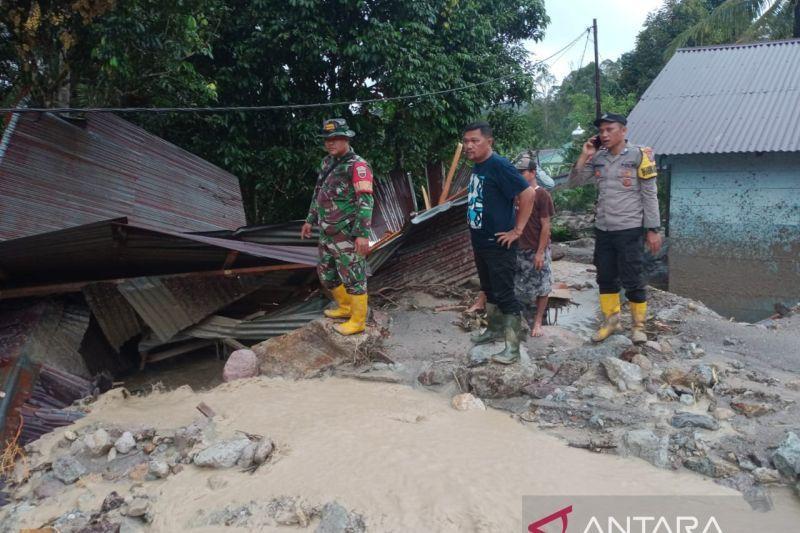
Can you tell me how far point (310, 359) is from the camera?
4.45 meters

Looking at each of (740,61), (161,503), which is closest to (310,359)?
(161,503)

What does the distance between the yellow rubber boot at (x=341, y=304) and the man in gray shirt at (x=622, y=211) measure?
2.01 metres

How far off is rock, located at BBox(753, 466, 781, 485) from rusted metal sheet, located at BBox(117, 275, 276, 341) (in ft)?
12.7

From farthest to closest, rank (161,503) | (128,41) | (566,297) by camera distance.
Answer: (566,297) < (128,41) < (161,503)

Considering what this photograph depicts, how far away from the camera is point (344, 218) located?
4.45 meters

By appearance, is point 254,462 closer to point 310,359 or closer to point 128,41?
point 310,359

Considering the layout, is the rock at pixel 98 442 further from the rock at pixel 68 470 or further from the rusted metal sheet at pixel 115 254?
the rusted metal sheet at pixel 115 254

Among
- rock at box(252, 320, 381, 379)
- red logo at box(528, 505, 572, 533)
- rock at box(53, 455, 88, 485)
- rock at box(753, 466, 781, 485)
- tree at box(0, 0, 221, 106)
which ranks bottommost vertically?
rock at box(53, 455, 88, 485)

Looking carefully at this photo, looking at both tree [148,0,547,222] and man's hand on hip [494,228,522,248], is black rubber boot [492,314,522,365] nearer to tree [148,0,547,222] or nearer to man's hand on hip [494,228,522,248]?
man's hand on hip [494,228,522,248]

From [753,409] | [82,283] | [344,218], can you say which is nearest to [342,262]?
[344,218]

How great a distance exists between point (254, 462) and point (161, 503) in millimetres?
488

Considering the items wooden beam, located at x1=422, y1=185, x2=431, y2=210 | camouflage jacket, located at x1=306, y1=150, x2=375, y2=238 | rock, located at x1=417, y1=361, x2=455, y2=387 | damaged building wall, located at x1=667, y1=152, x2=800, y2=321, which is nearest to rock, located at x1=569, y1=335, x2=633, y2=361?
rock, located at x1=417, y1=361, x2=455, y2=387

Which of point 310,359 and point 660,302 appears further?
point 660,302

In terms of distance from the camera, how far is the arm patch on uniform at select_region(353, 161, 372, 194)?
14.0 ft
